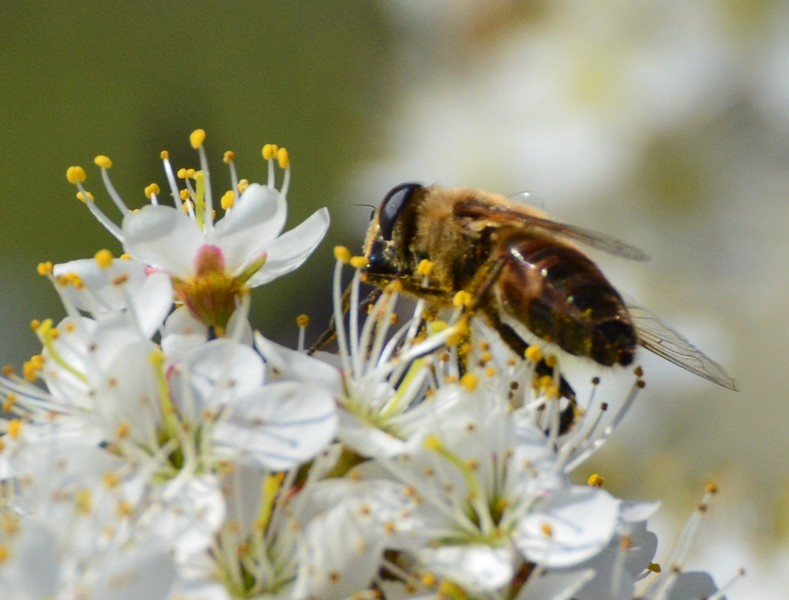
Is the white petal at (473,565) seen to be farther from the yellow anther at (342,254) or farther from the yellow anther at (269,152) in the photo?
the yellow anther at (269,152)

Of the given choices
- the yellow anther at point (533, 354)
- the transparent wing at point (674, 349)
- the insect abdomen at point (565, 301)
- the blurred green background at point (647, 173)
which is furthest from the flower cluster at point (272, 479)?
the blurred green background at point (647, 173)

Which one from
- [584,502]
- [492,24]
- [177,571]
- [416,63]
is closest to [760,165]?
[492,24]

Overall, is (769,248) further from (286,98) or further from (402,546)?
(286,98)

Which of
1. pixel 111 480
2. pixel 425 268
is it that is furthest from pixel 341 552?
pixel 425 268

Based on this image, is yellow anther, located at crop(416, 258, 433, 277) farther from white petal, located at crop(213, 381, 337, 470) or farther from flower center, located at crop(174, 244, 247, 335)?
white petal, located at crop(213, 381, 337, 470)

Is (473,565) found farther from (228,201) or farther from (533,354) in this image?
(228,201)

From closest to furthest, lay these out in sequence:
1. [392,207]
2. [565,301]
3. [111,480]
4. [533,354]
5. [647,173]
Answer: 1. [111,480]
2. [533,354]
3. [565,301]
4. [392,207]
5. [647,173]

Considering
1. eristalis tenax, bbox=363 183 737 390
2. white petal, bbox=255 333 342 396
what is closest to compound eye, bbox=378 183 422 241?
eristalis tenax, bbox=363 183 737 390
